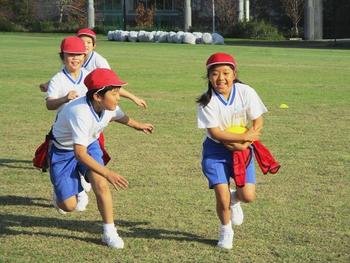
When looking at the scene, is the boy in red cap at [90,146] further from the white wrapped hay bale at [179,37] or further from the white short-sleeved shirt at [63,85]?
the white wrapped hay bale at [179,37]

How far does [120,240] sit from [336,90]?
12600mm

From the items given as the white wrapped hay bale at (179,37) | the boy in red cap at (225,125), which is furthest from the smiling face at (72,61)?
the white wrapped hay bale at (179,37)

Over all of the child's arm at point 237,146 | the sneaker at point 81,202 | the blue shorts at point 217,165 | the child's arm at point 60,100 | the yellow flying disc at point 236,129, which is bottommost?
the sneaker at point 81,202

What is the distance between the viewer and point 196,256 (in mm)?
5238

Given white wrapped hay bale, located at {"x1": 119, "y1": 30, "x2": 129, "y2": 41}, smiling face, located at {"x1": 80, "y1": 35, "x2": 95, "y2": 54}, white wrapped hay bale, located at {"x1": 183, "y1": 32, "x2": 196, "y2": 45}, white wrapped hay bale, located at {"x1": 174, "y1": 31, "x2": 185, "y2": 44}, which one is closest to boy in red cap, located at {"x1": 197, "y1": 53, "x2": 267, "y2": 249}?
smiling face, located at {"x1": 80, "y1": 35, "x2": 95, "y2": 54}

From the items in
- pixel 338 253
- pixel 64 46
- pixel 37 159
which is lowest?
pixel 338 253

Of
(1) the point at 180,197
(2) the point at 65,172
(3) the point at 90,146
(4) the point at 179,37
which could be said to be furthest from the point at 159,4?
(2) the point at 65,172

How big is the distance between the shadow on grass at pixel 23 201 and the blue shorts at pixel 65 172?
3.74 feet

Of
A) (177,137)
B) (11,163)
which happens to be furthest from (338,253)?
(177,137)

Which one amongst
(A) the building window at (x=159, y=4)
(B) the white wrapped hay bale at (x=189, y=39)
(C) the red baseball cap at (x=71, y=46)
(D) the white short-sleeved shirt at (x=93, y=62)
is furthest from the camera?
(A) the building window at (x=159, y=4)

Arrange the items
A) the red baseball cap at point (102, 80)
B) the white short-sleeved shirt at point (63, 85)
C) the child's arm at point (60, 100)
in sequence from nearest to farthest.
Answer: the red baseball cap at point (102, 80) < the child's arm at point (60, 100) < the white short-sleeved shirt at point (63, 85)

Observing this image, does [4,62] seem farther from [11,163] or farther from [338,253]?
[338,253]

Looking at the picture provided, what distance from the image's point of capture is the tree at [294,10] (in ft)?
227

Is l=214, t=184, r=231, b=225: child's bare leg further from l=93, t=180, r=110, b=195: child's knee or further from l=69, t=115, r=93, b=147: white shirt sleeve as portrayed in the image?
l=69, t=115, r=93, b=147: white shirt sleeve
